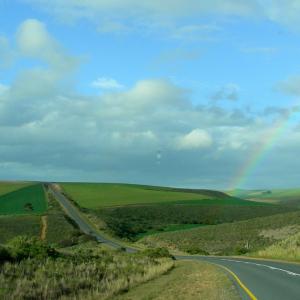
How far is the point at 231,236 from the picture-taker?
8706cm

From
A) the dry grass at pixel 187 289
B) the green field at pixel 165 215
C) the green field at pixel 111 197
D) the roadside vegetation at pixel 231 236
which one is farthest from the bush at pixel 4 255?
the green field at pixel 111 197

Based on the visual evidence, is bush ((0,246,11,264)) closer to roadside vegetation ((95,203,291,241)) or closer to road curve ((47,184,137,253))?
road curve ((47,184,137,253))

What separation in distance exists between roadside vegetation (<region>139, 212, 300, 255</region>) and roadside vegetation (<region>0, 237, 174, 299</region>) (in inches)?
1762

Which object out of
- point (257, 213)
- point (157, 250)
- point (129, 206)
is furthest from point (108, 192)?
point (157, 250)

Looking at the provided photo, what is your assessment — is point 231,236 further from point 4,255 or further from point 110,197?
point 110,197

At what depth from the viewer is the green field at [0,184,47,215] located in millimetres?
113188

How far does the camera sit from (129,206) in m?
141

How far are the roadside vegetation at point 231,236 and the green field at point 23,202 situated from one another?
101 feet

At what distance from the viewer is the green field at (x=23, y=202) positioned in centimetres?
11319

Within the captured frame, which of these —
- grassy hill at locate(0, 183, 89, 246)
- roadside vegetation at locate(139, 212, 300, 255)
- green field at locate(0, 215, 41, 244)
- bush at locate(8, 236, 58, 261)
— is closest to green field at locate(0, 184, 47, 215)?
grassy hill at locate(0, 183, 89, 246)

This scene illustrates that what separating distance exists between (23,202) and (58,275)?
106827 millimetres

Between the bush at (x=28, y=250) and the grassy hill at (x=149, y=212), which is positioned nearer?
the bush at (x=28, y=250)

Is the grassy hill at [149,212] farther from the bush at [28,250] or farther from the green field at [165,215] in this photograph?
the bush at [28,250]

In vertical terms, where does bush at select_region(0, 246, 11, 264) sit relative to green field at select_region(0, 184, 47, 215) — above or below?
below
